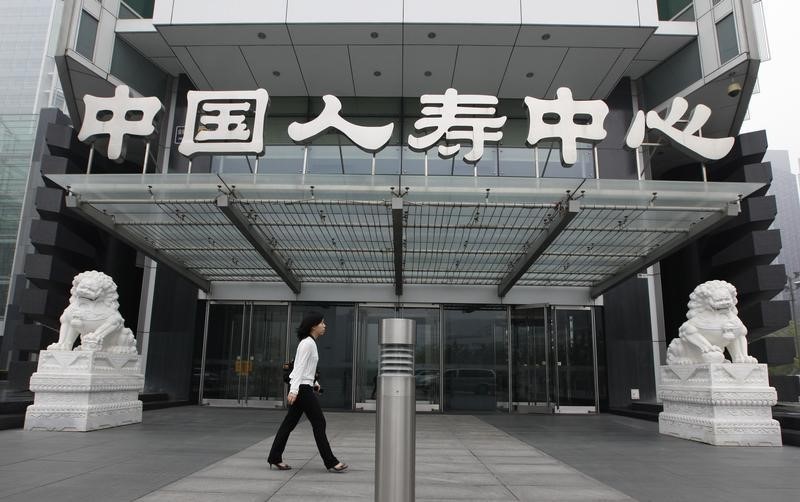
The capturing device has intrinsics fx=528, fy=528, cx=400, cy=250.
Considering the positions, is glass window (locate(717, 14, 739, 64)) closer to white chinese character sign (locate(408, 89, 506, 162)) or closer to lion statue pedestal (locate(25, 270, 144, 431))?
white chinese character sign (locate(408, 89, 506, 162))

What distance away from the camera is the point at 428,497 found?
4.36 metres

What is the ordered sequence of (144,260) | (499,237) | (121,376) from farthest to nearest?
(144,260) → (499,237) → (121,376)

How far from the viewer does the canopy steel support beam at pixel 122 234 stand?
8.81m

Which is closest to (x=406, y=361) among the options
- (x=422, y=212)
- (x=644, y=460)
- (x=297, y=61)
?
(x=644, y=460)

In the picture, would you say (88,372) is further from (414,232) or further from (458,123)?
(458,123)

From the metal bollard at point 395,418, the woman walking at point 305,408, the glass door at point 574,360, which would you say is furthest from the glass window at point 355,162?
the metal bollard at point 395,418

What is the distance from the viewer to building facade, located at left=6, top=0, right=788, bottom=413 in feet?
39.1

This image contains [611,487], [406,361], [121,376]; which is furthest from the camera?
[121,376]

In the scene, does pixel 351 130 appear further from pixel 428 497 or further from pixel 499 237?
pixel 428 497

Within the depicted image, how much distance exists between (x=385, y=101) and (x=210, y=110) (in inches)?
263

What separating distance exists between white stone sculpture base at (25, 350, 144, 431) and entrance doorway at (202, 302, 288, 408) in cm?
533

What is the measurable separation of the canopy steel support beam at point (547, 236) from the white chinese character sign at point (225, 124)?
5.06 m

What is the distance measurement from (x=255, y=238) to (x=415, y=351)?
5976mm

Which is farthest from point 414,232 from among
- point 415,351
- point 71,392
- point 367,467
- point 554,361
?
point 71,392
